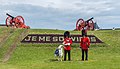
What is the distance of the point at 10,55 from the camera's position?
22.6 meters

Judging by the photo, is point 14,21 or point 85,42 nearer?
point 85,42

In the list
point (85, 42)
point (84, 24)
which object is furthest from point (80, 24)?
point (85, 42)

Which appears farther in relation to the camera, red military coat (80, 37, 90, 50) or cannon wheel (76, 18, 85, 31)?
cannon wheel (76, 18, 85, 31)

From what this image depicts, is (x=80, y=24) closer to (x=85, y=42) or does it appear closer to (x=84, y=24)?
(x=84, y=24)

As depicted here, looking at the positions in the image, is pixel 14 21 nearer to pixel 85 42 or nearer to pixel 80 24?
pixel 80 24

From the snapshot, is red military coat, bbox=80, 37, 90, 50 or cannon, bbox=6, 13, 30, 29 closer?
red military coat, bbox=80, 37, 90, 50

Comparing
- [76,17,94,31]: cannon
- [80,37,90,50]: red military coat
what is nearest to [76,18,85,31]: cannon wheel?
[76,17,94,31]: cannon

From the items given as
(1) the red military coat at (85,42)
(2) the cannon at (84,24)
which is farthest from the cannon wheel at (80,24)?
(1) the red military coat at (85,42)

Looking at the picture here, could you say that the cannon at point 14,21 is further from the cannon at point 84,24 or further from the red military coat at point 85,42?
the red military coat at point 85,42

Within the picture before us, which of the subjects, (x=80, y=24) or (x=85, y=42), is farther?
(x=80, y=24)

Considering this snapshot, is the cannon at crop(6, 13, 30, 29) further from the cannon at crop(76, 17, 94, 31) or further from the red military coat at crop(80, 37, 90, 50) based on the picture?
the red military coat at crop(80, 37, 90, 50)

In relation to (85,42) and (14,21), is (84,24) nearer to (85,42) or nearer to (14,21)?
(14,21)

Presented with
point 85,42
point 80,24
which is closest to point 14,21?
point 80,24

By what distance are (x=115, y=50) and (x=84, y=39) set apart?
7.70 metres
